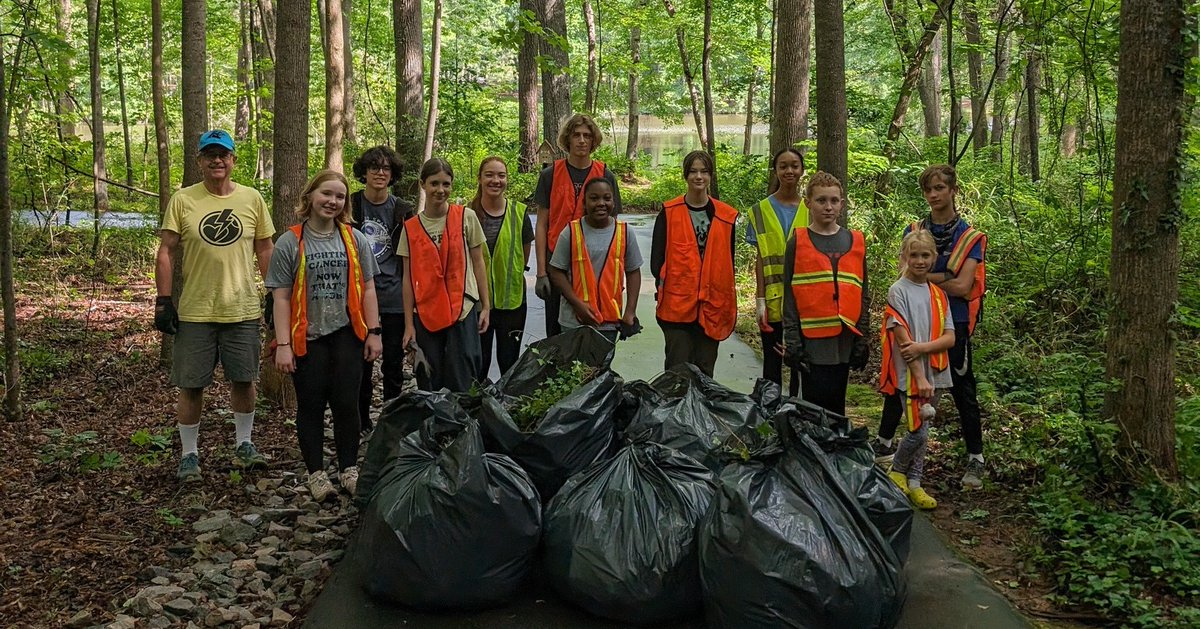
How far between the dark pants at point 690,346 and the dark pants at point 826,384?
594 millimetres

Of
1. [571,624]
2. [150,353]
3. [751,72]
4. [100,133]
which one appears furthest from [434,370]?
[751,72]

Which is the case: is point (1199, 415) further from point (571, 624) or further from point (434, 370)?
point (434, 370)

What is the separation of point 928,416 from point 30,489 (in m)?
4.69

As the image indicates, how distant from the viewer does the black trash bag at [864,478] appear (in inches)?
137

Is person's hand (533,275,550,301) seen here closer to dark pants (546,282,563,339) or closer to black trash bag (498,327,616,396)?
dark pants (546,282,563,339)

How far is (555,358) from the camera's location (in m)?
4.53

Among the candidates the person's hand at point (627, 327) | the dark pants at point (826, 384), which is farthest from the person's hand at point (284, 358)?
the dark pants at point (826, 384)

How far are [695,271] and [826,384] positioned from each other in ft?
3.09

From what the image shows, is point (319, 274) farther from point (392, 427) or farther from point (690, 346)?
point (690, 346)

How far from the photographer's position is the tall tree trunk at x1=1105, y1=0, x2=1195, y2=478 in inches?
157

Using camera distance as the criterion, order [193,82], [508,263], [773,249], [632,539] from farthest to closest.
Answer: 1. [193,82]
2. [508,263]
3. [773,249]
4. [632,539]

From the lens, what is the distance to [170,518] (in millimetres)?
4379

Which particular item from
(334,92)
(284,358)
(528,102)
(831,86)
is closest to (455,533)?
(284,358)

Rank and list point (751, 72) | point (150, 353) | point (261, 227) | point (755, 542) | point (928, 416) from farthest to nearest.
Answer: point (751, 72) → point (150, 353) → point (261, 227) → point (928, 416) → point (755, 542)
